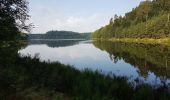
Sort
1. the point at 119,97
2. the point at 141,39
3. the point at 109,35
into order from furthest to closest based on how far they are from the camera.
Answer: the point at 109,35
the point at 141,39
the point at 119,97

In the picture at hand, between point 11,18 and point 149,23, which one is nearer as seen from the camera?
point 11,18

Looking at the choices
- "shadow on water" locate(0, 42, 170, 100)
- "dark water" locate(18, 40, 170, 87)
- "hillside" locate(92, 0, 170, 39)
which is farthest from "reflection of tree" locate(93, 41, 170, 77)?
"hillside" locate(92, 0, 170, 39)

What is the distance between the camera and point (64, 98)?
1510 centimetres

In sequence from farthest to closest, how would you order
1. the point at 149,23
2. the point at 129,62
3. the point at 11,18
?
1. the point at 149,23
2. the point at 129,62
3. the point at 11,18

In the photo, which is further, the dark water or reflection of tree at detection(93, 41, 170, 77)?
reflection of tree at detection(93, 41, 170, 77)

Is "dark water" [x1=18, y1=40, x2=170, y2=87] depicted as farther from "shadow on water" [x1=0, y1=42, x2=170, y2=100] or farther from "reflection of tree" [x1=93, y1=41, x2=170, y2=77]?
"shadow on water" [x1=0, y1=42, x2=170, y2=100]

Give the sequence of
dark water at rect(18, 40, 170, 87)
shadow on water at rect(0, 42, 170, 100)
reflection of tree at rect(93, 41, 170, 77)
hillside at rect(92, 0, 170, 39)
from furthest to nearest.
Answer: hillside at rect(92, 0, 170, 39)
reflection of tree at rect(93, 41, 170, 77)
dark water at rect(18, 40, 170, 87)
shadow on water at rect(0, 42, 170, 100)

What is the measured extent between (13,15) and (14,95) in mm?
4735

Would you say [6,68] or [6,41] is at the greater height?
[6,41]

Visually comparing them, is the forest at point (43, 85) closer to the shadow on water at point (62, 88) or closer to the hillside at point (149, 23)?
the shadow on water at point (62, 88)

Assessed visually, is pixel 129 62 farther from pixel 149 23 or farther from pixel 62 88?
pixel 149 23

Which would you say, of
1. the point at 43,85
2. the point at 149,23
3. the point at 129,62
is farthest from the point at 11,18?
the point at 149,23

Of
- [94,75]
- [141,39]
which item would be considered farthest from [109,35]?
[94,75]

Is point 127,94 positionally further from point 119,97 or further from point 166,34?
point 166,34
